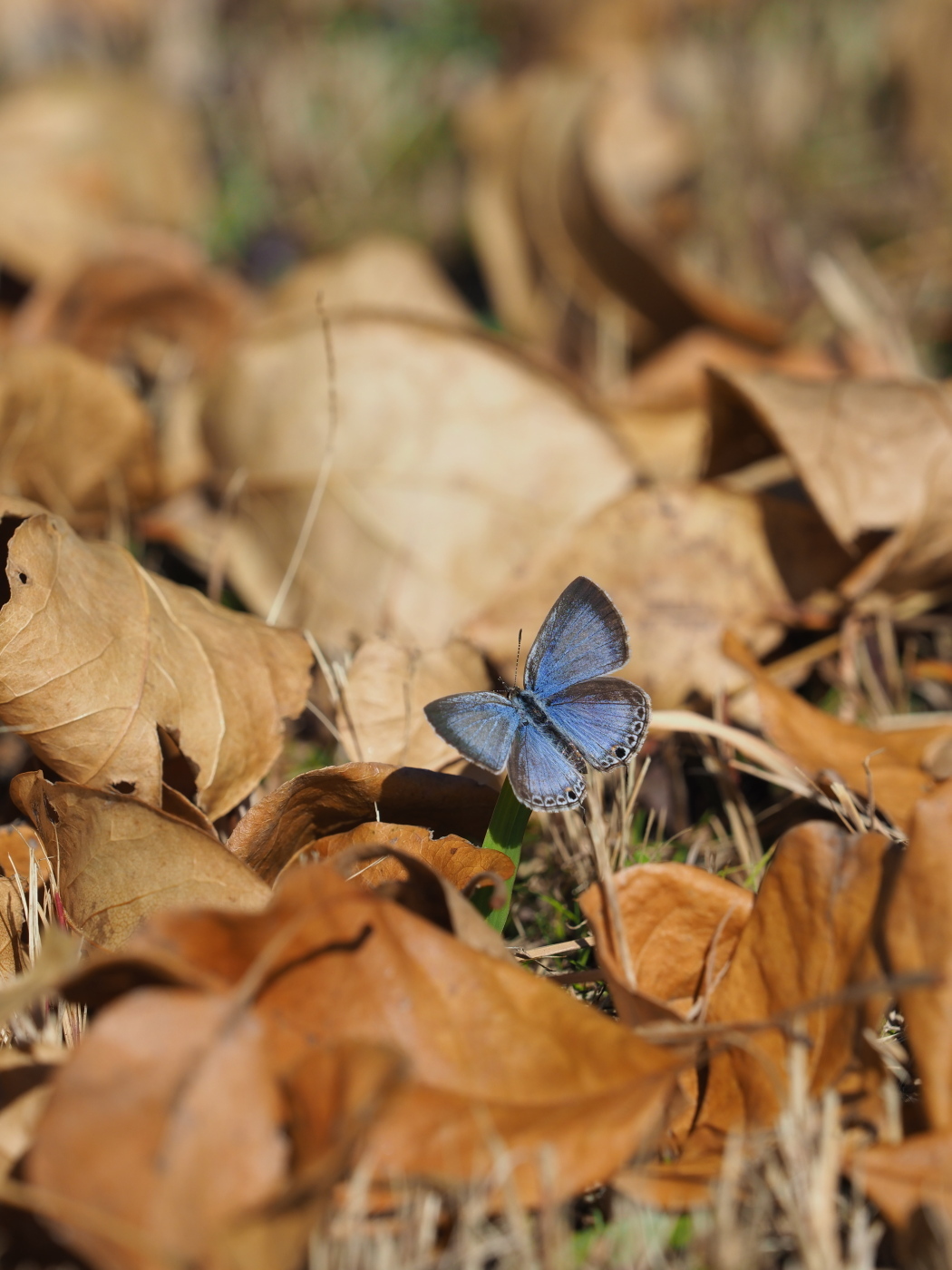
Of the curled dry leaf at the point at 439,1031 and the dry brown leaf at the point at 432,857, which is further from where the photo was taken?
the dry brown leaf at the point at 432,857

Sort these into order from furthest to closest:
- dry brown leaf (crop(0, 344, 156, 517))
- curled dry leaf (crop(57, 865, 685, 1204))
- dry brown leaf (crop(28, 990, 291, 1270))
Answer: dry brown leaf (crop(0, 344, 156, 517)) → curled dry leaf (crop(57, 865, 685, 1204)) → dry brown leaf (crop(28, 990, 291, 1270))

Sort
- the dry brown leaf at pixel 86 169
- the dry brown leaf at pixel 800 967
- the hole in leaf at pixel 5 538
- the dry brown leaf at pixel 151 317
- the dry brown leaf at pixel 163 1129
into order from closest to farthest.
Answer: the dry brown leaf at pixel 163 1129, the dry brown leaf at pixel 800 967, the hole in leaf at pixel 5 538, the dry brown leaf at pixel 151 317, the dry brown leaf at pixel 86 169

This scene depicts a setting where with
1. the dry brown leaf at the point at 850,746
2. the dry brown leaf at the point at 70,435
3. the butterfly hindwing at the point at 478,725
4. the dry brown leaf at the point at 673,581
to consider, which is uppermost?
the dry brown leaf at the point at 70,435

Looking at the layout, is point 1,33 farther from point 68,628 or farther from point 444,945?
point 444,945

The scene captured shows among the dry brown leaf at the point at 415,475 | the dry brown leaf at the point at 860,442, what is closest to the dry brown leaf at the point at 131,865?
the dry brown leaf at the point at 415,475

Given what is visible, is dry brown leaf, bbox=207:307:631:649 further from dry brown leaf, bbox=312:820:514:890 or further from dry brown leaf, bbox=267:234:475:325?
dry brown leaf, bbox=312:820:514:890

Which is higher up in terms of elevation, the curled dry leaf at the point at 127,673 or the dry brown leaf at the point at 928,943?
the curled dry leaf at the point at 127,673

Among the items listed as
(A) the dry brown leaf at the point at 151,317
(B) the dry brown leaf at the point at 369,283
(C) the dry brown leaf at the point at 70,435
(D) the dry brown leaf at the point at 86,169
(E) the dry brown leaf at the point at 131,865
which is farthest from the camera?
(D) the dry brown leaf at the point at 86,169

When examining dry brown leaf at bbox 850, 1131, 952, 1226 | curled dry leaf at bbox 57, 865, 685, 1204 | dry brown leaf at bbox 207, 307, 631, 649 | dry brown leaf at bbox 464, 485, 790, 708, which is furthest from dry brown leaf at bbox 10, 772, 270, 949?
dry brown leaf at bbox 207, 307, 631, 649

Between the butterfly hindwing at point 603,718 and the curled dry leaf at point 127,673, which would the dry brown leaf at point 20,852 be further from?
the butterfly hindwing at point 603,718
